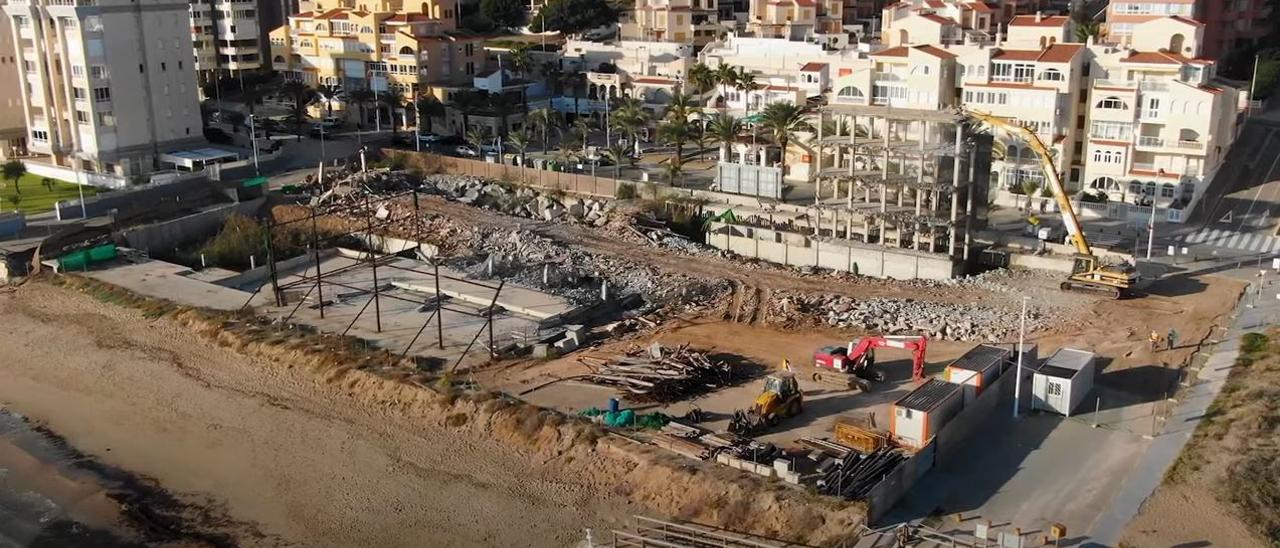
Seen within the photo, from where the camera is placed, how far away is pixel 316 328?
127 ft

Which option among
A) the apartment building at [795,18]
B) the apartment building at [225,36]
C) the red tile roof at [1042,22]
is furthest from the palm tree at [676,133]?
the apartment building at [225,36]

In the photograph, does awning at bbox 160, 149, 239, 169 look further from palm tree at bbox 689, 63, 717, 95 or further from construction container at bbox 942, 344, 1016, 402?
construction container at bbox 942, 344, 1016, 402

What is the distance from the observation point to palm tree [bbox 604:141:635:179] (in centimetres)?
6136

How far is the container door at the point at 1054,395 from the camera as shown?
3027 cm

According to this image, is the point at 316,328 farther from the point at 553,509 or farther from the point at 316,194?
the point at 316,194

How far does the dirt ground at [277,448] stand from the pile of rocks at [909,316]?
1462 cm

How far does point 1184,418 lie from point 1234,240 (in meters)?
22.1

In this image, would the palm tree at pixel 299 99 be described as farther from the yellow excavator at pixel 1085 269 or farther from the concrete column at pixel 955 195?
the yellow excavator at pixel 1085 269

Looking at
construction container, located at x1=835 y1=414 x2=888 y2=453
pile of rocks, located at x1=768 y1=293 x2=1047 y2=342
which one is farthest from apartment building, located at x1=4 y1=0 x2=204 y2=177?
construction container, located at x1=835 y1=414 x2=888 y2=453

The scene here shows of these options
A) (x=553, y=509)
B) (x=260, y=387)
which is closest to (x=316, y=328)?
(x=260, y=387)

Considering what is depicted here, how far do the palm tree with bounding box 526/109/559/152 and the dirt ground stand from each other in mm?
32092

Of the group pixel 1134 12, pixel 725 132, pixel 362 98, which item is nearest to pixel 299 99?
pixel 362 98

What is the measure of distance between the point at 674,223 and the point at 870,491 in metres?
30.1

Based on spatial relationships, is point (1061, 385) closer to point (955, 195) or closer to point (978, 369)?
point (978, 369)
